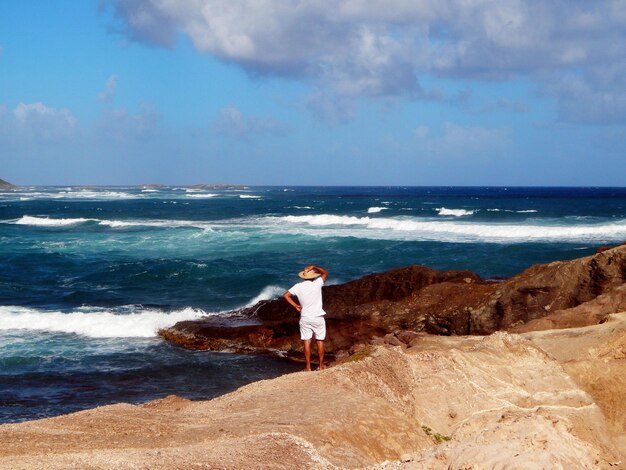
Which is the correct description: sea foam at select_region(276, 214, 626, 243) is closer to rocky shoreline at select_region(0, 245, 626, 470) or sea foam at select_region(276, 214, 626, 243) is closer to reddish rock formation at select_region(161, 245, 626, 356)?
reddish rock formation at select_region(161, 245, 626, 356)

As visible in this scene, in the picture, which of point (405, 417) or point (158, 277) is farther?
point (158, 277)

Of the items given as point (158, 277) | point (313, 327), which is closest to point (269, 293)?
point (158, 277)

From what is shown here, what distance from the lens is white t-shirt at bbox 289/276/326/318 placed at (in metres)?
9.62

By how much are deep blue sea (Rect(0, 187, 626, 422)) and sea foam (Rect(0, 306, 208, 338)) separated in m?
0.04

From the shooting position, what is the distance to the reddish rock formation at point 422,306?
13094 millimetres

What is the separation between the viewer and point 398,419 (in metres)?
6.70

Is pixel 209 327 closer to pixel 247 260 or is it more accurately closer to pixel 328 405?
pixel 328 405

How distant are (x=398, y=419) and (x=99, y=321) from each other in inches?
490

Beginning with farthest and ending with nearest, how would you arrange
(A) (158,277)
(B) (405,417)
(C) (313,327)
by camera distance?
1. (A) (158,277)
2. (C) (313,327)
3. (B) (405,417)

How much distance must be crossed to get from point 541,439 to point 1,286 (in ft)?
75.5

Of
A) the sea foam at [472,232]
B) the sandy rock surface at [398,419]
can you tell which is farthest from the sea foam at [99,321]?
the sea foam at [472,232]

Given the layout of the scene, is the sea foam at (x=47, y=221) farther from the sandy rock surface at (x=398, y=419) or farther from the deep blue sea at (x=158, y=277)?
the sandy rock surface at (x=398, y=419)

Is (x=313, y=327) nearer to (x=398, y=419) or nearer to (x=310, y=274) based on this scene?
(x=310, y=274)

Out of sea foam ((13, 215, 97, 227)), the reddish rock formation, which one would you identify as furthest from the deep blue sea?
the reddish rock formation
